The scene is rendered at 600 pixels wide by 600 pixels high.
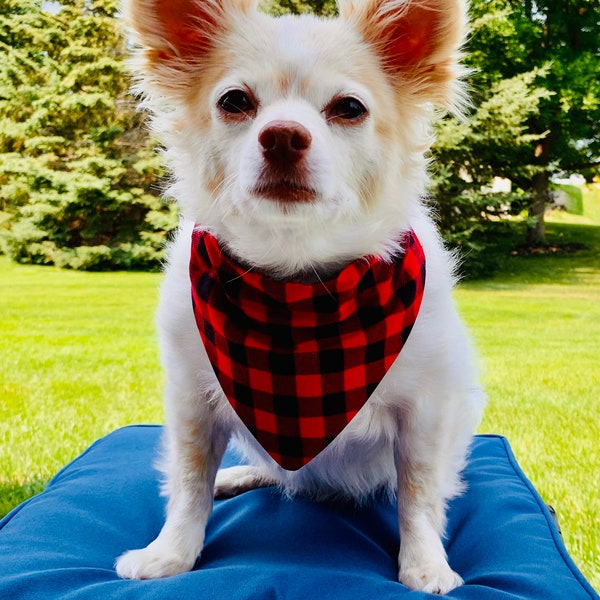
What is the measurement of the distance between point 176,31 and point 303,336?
0.83 metres

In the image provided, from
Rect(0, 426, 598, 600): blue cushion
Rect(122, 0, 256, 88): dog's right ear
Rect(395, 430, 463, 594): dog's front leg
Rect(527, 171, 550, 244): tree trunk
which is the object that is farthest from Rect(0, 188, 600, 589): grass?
Rect(527, 171, 550, 244): tree trunk

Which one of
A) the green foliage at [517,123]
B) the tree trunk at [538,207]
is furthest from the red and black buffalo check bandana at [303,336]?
the tree trunk at [538,207]

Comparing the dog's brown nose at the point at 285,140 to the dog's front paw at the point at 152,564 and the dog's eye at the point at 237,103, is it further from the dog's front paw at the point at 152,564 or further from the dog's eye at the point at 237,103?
the dog's front paw at the point at 152,564

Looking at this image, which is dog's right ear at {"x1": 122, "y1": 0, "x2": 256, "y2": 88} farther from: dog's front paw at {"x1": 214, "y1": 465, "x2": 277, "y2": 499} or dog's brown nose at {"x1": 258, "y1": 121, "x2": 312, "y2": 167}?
dog's front paw at {"x1": 214, "y1": 465, "x2": 277, "y2": 499}

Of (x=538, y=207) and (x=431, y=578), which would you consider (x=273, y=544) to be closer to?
(x=431, y=578)

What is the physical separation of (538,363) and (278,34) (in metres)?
3.96

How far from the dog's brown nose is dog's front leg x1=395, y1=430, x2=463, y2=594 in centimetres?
76

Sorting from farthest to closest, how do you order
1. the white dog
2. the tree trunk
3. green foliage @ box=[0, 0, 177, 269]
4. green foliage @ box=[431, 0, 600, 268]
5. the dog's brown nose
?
the tree trunk → green foliage @ box=[431, 0, 600, 268] → green foliage @ box=[0, 0, 177, 269] → the white dog → the dog's brown nose

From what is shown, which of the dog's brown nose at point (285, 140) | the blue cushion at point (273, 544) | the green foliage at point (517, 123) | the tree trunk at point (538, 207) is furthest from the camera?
the tree trunk at point (538, 207)

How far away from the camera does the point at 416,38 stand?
68.5 inches

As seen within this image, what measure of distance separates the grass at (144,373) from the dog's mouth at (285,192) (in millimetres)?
1043

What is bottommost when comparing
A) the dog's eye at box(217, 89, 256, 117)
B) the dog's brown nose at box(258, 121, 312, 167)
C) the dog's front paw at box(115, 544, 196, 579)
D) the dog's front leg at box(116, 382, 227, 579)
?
the dog's front paw at box(115, 544, 196, 579)

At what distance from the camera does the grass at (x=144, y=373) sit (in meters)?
3.01

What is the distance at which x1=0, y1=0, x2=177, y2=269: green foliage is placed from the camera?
8.98 meters
